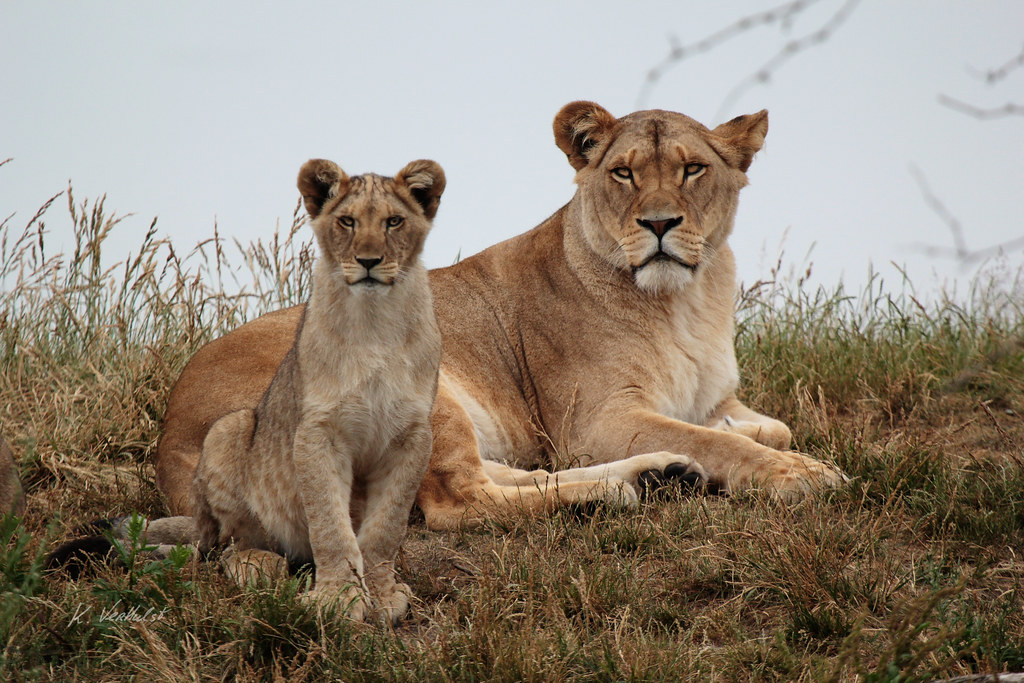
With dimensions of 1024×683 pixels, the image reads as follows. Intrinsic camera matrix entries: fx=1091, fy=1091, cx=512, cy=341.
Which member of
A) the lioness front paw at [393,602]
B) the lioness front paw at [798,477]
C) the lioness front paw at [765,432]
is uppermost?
→ the lioness front paw at [765,432]

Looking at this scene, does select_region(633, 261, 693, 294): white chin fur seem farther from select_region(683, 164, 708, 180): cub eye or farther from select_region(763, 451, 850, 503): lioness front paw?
select_region(763, 451, 850, 503): lioness front paw

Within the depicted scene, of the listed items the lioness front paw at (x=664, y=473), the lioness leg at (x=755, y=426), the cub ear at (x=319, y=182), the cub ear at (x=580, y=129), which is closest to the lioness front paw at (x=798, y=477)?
the lioness front paw at (x=664, y=473)

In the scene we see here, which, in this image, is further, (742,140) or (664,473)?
(742,140)

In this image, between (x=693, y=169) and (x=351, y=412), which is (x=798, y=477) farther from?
(x=351, y=412)

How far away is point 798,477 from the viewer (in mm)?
4266

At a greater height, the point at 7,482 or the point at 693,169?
the point at 693,169

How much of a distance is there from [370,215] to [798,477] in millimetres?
2003

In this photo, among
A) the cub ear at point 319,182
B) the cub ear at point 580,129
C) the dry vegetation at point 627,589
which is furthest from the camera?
the cub ear at point 580,129

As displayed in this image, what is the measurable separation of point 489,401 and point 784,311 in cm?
303

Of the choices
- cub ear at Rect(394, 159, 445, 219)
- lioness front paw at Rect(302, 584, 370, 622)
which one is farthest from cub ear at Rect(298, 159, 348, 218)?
lioness front paw at Rect(302, 584, 370, 622)

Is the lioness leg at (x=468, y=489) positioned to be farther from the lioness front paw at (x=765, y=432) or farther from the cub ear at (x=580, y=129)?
the cub ear at (x=580, y=129)

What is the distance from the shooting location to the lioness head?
4.92 meters

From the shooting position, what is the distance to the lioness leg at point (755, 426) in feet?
16.5

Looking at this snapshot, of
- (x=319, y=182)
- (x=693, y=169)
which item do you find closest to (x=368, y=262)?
(x=319, y=182)
